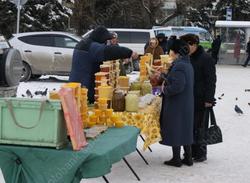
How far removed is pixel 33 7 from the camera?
33375 millimetres

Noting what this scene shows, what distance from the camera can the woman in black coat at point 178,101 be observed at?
6711 mm

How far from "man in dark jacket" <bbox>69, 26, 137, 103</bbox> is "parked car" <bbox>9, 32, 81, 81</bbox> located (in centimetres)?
1128

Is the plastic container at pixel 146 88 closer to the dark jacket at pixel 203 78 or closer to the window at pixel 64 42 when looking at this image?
the dark jacket at pixel 203 78

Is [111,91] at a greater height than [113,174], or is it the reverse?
[111,91]

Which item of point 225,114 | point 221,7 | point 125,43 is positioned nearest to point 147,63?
point 225,114

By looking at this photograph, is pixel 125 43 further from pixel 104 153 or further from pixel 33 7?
pixel 104 153

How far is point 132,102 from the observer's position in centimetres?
648

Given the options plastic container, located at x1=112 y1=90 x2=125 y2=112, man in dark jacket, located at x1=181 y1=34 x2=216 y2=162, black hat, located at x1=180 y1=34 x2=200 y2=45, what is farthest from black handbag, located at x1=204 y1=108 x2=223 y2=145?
plastic container, located at x1=112 y1=90 x2=125 y2=112

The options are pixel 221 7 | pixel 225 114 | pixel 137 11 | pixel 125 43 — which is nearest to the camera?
pixel 225 114

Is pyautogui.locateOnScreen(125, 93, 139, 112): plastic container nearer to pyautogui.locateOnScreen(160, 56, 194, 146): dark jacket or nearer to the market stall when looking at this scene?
pyautogui.locateOnScreen(160, 56, 194, 146): dark jacket

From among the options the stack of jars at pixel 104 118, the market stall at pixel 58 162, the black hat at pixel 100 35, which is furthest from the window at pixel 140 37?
the market stall at pixel 58 162

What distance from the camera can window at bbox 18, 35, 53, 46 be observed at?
18.2 m

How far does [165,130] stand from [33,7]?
27679 mm

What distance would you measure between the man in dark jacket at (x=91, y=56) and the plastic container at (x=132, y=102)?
0.45 m
